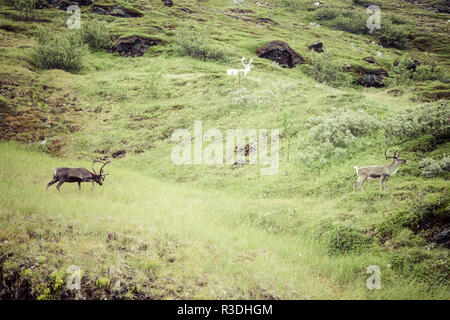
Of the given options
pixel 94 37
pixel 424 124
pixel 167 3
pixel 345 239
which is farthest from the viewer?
pixel 167 3

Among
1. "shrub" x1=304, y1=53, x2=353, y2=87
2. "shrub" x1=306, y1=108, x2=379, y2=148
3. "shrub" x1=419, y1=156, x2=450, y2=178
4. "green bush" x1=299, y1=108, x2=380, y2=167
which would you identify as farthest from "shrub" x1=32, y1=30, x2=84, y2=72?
"shrub" x1=419, y1=156, x2=450, y2=178

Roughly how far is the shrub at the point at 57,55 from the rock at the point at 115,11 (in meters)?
39.0

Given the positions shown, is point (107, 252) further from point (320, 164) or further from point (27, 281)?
point (320, 164)

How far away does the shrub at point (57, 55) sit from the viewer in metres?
33.0

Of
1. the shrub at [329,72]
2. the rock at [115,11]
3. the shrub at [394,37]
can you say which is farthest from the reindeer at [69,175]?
the shrub at [394,37]

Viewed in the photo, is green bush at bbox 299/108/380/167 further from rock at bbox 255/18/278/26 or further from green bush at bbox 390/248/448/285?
rock at bbox 255/18/278/26

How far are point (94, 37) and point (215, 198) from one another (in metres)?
46.6

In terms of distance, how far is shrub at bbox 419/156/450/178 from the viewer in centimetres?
981

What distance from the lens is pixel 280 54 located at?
4866 cm

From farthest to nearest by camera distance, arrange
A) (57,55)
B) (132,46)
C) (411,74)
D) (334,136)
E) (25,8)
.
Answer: (25,8) < (132,46) < (411,74) < (57,55) < (334,136)

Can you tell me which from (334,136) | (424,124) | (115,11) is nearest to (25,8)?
(115,11)

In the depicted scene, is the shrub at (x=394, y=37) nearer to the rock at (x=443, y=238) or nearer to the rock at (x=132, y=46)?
the rock at (x=132, y=46)

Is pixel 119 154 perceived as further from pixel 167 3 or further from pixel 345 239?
pixel 167 3
